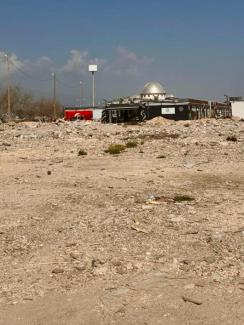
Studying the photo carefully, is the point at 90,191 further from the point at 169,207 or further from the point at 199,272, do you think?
the point at 199,272

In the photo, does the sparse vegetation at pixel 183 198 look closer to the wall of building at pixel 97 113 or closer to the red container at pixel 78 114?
the red container at pixel 78 114

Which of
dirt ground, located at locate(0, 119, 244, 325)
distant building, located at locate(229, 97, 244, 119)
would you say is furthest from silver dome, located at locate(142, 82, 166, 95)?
dirt ground, located at locate(0, 119, 244, 325)

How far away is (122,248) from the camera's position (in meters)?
6.52

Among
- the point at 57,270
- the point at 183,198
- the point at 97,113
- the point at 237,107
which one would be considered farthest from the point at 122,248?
the point at 237,107

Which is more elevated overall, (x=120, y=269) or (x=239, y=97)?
(x=239, y=97)

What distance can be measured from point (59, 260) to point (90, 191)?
4539mm

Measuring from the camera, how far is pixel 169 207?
881 cm

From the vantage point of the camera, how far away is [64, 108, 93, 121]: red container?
76.8 meters

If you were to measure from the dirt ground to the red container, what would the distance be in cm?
6371

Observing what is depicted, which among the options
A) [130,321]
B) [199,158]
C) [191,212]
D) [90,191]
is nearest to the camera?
[130,321]

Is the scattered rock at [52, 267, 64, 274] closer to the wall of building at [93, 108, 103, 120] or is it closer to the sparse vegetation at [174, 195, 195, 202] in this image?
the sparse vegetation at [174, 195, 195, 202]

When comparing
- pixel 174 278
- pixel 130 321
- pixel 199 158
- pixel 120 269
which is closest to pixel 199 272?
pixel 174 278

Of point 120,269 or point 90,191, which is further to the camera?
point 90,191

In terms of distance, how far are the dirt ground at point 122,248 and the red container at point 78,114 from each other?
63714 millimetres
